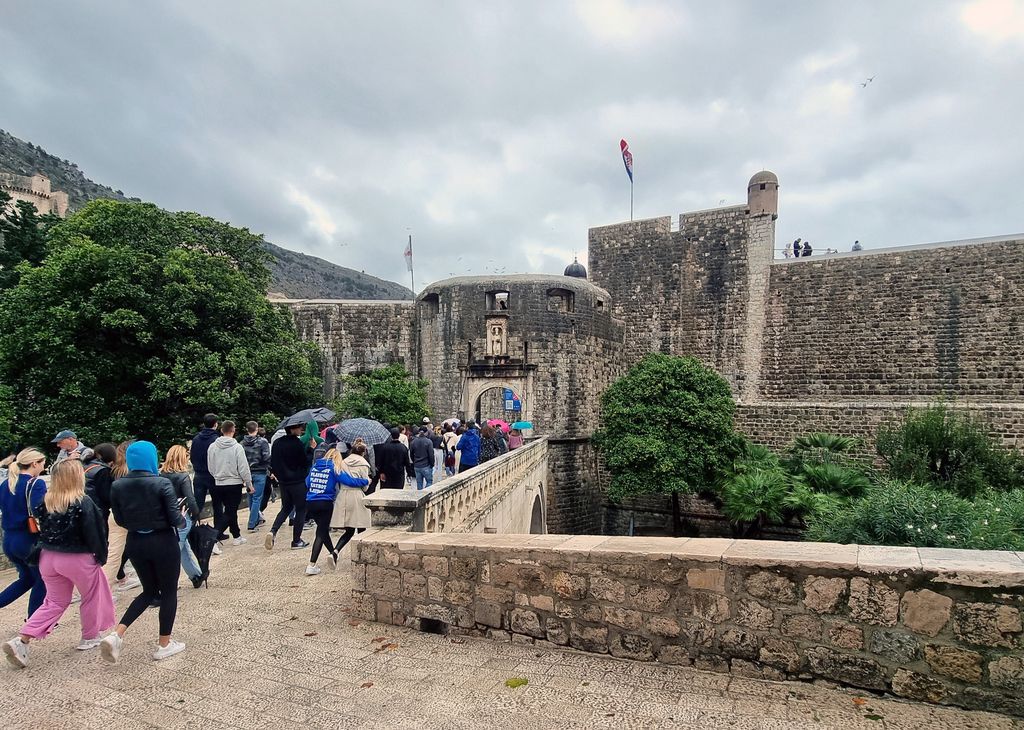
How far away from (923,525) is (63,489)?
8.07m

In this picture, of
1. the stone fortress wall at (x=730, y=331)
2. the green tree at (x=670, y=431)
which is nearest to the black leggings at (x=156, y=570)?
the green tree at (x=670, y=431)

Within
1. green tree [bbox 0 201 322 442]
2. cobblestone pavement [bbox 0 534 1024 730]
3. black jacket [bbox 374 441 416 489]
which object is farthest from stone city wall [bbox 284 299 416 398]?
cobblestone pavement [bbox 0 534 1024 730]

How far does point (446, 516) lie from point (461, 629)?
2085 millimetres

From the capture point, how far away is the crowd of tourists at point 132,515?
145 inches

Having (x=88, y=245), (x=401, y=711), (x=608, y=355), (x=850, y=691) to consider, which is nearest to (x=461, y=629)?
(x=401, y=711)

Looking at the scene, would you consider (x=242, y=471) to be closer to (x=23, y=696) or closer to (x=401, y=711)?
(x=23, y=696)

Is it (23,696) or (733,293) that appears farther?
(733,293)

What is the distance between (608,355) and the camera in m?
21.4

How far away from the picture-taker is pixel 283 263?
8569 cm

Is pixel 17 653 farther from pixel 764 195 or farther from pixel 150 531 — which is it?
pixel 764 195

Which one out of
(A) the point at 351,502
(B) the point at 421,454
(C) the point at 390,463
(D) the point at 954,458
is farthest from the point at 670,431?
(A) the point at 351,502

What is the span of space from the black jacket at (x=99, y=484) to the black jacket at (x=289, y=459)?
1.96 metres

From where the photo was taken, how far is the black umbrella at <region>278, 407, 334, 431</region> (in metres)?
6.89

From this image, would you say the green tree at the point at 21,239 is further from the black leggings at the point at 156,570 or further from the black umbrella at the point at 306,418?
the black leggings at the point at 156,570
